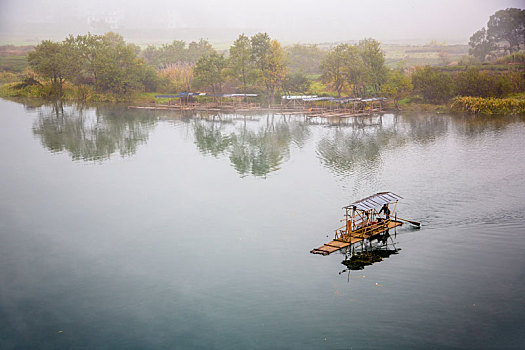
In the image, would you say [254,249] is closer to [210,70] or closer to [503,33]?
[210,70]

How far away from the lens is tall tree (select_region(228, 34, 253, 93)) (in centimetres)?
12712

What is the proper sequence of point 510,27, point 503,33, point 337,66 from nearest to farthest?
point 337,66 < point 510,27 < point 503,33

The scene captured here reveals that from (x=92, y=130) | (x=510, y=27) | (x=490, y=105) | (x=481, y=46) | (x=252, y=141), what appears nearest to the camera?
(x=252, y=141)

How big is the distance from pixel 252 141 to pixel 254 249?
44482 millimetres

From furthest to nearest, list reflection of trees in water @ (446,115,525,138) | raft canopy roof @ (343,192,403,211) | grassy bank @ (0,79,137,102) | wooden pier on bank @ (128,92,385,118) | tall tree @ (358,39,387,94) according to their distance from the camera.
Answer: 1. grassy bank @ (0,79,137,102)
2. tall tree @ (358,39,387,94)
3. wooden pier on bank @ (128,92,385,118)
4. reflection of trees in water @ (446,115,525,138)
5. raft canopy roof @ (343,192,403,211)

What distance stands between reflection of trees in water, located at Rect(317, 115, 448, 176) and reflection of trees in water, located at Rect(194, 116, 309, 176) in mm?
5924

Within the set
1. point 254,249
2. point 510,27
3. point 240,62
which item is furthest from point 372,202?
point 510,27

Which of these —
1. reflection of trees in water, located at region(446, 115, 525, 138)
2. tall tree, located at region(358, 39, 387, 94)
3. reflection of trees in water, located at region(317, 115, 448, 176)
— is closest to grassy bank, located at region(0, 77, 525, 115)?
reflection of trees in water, located at region(446, 115, 525, 138)

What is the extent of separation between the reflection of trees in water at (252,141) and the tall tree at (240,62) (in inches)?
1081

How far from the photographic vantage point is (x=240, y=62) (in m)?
127

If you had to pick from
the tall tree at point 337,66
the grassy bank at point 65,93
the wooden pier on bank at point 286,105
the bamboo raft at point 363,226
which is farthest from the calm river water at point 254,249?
the grassy bank at point 65,93

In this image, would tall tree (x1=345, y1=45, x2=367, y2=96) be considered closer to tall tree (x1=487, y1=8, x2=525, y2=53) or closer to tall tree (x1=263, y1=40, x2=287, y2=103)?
tall tree (x1=263, y1=40, x2=287, y2=103)

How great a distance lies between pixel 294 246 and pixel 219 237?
251 inches

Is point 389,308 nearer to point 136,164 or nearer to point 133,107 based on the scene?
point 136,164
